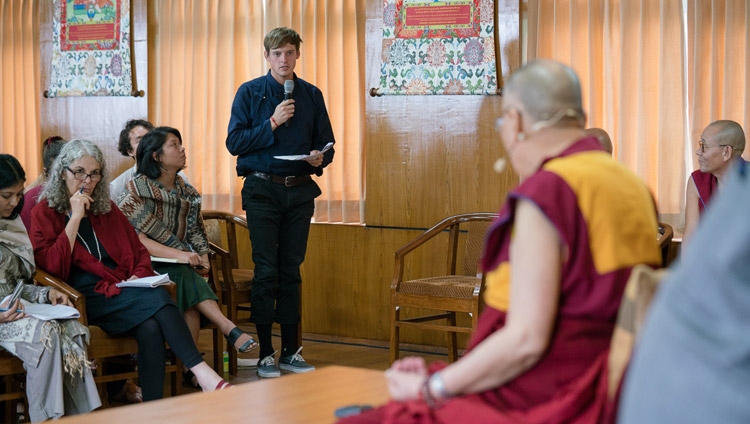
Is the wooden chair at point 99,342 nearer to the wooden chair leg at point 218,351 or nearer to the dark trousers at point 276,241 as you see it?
the wooden chair leg at point 218,351

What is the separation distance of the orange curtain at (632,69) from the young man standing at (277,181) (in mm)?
1509

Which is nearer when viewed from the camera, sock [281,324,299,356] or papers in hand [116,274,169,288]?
papers in hand [116,274,169,288]

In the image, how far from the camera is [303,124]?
4754 millimetres

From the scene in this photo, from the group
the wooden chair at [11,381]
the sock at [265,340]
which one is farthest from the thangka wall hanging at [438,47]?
the wooden chair at [11,381]

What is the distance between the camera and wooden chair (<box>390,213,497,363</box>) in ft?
14.3

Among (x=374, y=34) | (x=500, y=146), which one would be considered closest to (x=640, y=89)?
(x=500, y=146)

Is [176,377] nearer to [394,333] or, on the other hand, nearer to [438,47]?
[394,333]

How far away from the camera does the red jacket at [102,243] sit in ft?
12.1

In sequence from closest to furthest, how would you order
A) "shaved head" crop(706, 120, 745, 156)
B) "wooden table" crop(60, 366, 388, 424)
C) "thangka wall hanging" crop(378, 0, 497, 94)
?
"wooden table" crop(60, 366, 388, 424)
"shaved head" crop(706, 120, 745, 156)
"thangka wall hanging" crop(378, 0, 497, 94)

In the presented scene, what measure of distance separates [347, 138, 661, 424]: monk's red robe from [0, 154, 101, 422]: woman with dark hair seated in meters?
2.26

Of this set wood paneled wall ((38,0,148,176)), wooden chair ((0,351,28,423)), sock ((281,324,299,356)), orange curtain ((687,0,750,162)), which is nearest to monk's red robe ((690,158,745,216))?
orange curtain ((687,0,750,162))

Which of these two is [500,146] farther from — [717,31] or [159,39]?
[159,39]

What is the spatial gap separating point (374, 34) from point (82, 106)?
103 inches

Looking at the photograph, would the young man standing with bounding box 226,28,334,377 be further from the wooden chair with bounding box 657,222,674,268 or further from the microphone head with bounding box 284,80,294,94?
the wooden chair with bounding box 657,222,674,268
